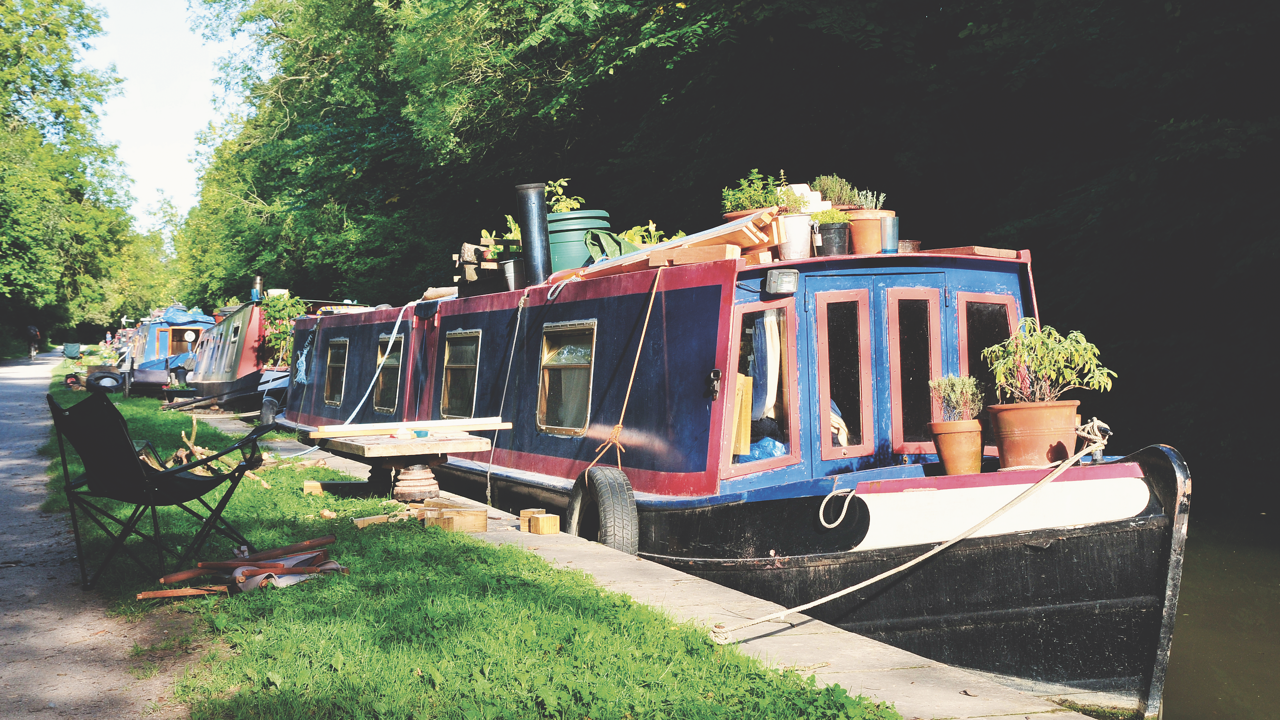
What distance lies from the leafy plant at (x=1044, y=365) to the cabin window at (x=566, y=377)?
3476 millimetres

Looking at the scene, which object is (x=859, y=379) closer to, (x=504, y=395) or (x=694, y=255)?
(x=694, y=255)

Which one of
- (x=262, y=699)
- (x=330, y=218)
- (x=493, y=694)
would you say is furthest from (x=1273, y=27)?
(x=330, y=218)

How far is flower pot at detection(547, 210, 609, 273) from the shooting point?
9414 mm

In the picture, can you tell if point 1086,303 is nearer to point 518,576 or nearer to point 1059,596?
point 1059,596

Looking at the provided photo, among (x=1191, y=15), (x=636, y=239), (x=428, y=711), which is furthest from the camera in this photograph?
(x=1191, y=15)

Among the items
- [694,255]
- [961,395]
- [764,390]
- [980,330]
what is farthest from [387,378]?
[961,395]

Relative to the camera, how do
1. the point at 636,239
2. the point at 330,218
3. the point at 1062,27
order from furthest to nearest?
the point at 330,218 < the point at 1062,27 < the point at 636,239

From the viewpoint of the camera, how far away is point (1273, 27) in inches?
393

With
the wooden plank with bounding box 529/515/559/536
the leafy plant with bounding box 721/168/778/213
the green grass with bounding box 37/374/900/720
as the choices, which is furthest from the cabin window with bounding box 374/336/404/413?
the green grass with bounding box 37/374/900/720

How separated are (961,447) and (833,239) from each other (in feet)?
5.42

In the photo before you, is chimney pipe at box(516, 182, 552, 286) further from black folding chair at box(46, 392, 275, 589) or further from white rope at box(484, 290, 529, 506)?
black folding chair at box(46, 392, 275, 589)

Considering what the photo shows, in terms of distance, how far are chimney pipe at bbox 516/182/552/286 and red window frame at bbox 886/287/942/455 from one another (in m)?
4.06

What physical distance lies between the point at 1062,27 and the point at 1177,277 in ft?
10.8

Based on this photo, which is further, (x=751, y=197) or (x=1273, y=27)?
(x=1273, y=27)
